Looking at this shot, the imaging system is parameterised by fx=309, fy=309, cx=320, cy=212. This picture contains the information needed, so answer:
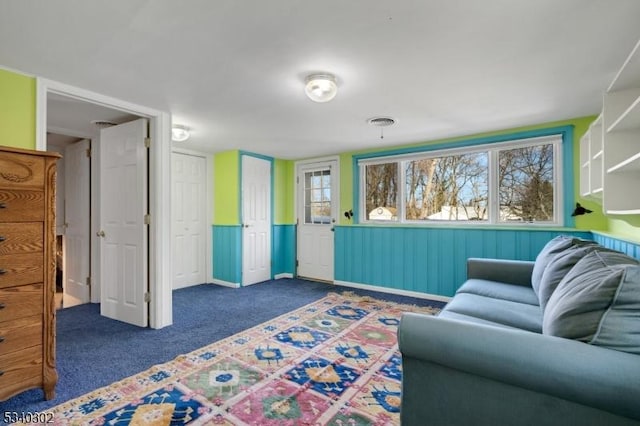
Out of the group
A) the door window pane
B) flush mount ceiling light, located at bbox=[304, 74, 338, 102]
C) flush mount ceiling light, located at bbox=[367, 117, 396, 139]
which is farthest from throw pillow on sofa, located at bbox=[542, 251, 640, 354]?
the door window pane

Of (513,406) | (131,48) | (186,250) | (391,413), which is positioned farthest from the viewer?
(186,250)

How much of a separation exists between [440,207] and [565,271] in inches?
91.2

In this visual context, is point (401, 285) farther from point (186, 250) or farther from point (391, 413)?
point (186, 250)

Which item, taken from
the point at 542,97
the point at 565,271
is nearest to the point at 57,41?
the point at 565,271

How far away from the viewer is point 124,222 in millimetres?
3191

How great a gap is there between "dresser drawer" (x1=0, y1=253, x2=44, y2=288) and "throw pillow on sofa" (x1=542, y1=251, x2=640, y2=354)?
266 centimetres

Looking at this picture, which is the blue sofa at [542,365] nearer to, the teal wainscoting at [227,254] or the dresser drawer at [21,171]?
the dresser drawer at [21,171]

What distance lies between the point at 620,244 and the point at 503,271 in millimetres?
842

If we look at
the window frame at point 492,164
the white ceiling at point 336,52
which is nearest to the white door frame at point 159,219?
the white ceiling at point 336,52

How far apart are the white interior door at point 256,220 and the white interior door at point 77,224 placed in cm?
198

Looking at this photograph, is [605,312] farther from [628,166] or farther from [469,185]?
[469,185]

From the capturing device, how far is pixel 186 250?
4.79m

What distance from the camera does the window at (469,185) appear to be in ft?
11.4

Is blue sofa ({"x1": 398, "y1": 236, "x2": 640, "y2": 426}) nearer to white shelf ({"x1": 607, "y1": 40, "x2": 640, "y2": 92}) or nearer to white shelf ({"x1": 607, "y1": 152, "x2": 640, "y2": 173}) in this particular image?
white shelf ({"x1": 607, "y1": 152, "x2": 640, "y2": 173})
